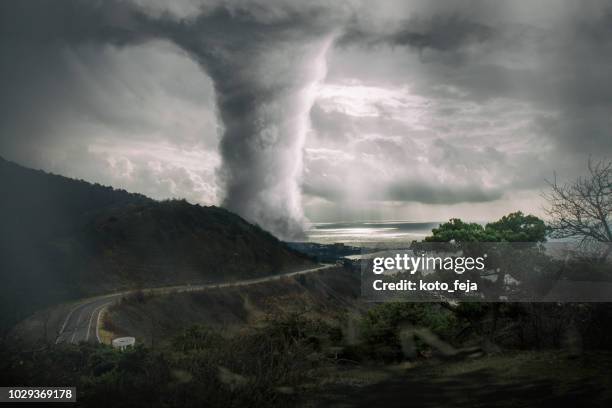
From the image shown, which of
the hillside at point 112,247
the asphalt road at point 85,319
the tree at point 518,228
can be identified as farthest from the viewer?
the hillside at point 112,247

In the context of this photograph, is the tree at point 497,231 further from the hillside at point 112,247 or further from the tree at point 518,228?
the hillside at point 112,247

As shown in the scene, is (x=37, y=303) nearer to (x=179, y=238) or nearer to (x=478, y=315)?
(x=179, y=238)

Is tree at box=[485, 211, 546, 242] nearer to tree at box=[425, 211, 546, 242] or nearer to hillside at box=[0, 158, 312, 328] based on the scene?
tree at box=[425, 211, 546, 242]

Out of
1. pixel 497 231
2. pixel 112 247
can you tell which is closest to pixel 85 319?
pixel 497 231

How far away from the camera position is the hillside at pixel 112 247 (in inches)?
2640

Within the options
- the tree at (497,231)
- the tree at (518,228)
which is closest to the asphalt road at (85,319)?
the tree at (497,231)

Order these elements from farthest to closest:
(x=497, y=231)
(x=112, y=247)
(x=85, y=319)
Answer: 1. (x=112, y=247)
2. (x=85, y=319)
3. (x=497, y=231)

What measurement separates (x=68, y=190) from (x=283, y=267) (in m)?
93.0

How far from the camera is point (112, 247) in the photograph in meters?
85.4

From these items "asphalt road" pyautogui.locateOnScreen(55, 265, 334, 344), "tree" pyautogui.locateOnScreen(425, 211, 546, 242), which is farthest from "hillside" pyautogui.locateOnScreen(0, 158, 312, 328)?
"tree" pyautogui.locateOnScreen(425, 211, 546, 242)

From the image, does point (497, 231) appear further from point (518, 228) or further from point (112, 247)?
point (112, 247)

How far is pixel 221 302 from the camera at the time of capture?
68.1 meters

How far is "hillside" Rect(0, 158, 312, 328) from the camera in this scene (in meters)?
67.1

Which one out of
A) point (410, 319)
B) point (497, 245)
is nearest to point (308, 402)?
point (410, 319)
